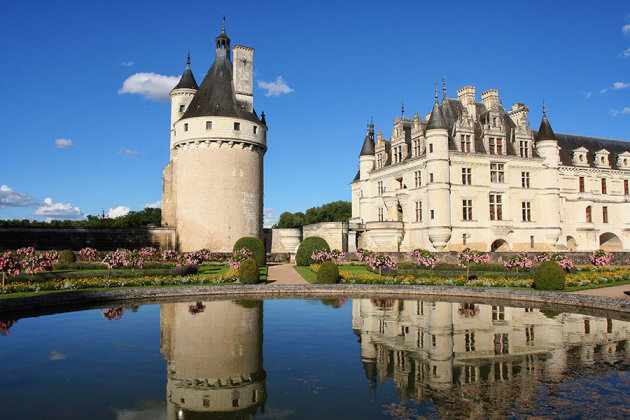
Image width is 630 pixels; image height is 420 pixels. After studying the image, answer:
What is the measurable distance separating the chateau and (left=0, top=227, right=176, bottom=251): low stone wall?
15.5 meters

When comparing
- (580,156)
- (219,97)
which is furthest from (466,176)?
(219,97)

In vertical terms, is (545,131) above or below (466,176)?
above

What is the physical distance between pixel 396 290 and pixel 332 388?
1151 centimetres

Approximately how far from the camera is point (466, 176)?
35250 millimetres

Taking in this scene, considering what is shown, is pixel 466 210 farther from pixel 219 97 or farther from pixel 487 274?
pixel 219 97

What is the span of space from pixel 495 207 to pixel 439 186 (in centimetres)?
585

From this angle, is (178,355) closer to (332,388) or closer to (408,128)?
(332,388)

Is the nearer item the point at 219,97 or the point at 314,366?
the point at 314,366

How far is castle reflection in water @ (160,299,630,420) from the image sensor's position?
6.91 metres

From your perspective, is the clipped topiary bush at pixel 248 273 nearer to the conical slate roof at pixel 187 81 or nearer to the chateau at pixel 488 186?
the chateau at pixel 488 186

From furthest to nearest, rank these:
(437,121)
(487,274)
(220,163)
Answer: (437,121), (220,163), (487,274)

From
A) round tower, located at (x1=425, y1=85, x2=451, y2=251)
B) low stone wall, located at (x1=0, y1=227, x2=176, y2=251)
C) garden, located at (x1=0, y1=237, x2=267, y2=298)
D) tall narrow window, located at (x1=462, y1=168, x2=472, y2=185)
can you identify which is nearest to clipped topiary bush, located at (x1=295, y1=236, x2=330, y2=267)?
garden, located at (x1=0, y1=237, x2=267, y2=298)

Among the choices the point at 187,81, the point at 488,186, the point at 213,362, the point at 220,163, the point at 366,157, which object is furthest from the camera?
the point at 366,157

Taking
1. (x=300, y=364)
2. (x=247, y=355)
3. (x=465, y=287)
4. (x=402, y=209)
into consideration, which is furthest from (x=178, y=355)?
(x=402, y=209)
